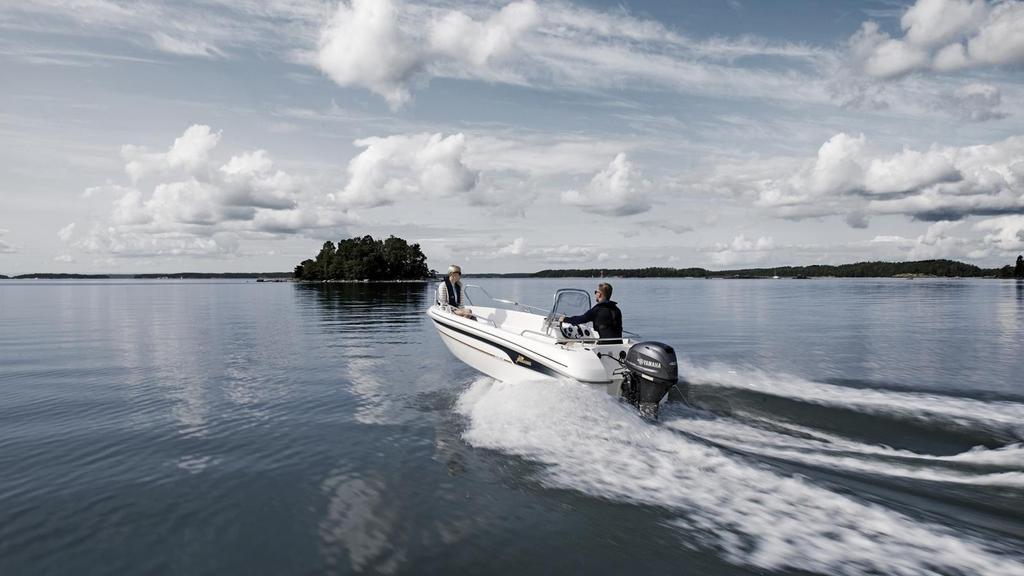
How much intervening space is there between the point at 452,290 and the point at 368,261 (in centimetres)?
12714

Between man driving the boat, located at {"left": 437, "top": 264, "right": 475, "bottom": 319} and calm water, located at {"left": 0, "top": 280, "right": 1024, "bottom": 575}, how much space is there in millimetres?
1872

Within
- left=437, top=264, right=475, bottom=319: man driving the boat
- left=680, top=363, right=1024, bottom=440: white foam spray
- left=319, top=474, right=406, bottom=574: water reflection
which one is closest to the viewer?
left=319, top=474, right=406, bottom=574: water reflection

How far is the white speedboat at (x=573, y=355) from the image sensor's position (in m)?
8.59

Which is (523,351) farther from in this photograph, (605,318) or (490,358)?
(605,318)

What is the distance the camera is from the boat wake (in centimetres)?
474

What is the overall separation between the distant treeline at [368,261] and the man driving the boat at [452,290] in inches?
4987

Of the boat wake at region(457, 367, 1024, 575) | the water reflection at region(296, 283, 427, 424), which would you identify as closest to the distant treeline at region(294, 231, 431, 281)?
the water reflection at region(296, 283, 427, 424)

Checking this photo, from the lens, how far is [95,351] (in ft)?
A: 58.4

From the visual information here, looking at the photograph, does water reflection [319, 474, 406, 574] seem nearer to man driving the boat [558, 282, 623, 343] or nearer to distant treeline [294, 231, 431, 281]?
man driving the boat [558, 282, 623, 343]

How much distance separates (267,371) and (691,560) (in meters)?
12.1

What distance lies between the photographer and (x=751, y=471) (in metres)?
6.54

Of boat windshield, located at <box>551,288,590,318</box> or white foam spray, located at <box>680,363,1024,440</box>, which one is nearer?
white foam spray, located at <box>680,363,1024,440</box>

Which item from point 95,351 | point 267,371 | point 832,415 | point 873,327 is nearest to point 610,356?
point 832,415

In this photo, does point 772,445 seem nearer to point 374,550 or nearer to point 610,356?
point 610,356
